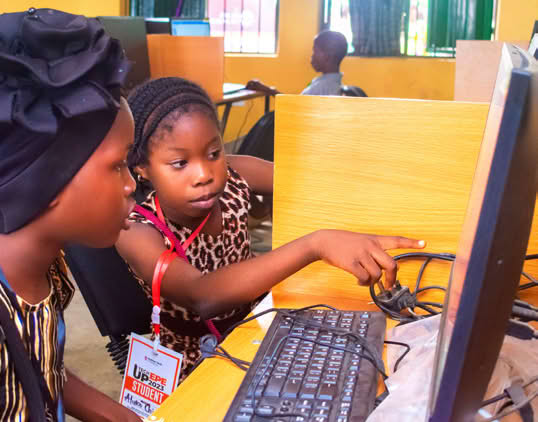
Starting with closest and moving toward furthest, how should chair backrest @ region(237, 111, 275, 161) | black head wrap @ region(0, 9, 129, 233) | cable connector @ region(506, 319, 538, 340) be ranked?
cable connector @ region(506, 319, 538, 340) < black head wrap @ region(0, 9, 129, 233) < chair backrest @ region(237, 111, 275, 161)

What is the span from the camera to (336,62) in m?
4.57

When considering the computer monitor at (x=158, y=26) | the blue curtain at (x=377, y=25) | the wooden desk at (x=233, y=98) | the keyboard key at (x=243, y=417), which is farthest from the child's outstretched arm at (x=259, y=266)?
the blue curtain at (x=377, y=25)

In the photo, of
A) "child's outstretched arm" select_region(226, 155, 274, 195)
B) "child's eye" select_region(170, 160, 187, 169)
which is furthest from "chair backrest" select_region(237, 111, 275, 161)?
"child's eye" select_region(170, 160, 187, 169)

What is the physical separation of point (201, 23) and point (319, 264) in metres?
3.09

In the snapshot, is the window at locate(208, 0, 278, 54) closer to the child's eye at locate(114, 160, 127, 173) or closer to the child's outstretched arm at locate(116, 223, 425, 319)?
the child's outstretched arm at locate(116, 223, 425, 319)

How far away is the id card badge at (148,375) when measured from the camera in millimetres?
984

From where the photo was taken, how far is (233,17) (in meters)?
6.10

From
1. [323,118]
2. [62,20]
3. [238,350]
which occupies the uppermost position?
[62,20]

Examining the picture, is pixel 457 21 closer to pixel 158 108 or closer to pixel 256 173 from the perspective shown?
pixel 256 173

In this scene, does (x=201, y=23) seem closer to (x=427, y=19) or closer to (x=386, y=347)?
(x=427, y=19)

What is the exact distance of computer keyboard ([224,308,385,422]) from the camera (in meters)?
0.72

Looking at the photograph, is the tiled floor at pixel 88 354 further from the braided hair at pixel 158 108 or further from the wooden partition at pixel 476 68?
the wooden partition at pixel 476 68

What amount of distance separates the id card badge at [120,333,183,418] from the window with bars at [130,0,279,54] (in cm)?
534

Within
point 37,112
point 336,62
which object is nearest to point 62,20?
point 37,112
